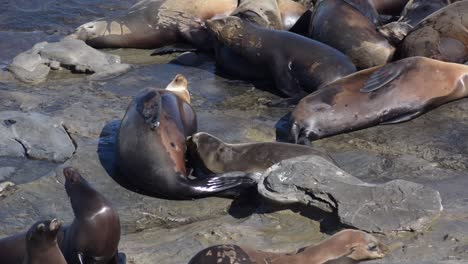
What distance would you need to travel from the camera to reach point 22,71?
29.1 ft

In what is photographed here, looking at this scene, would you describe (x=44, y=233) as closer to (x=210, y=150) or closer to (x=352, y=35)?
(x=210, y=150)

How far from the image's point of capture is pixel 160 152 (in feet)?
21.8

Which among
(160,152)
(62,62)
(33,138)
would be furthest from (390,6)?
(33,138)

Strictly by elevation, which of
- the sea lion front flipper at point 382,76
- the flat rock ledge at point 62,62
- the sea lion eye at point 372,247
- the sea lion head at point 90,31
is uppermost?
the sea lion eye at point 372,247

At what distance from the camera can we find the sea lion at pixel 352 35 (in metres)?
8.85

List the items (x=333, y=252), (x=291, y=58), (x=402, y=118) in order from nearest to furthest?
(x=333, y=252)
(x=402, y=118)
(x=291, y=58)

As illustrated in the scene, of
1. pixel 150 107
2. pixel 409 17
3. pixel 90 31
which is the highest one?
pixel 150 107

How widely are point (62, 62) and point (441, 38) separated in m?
3.46

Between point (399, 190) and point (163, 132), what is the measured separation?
181cm

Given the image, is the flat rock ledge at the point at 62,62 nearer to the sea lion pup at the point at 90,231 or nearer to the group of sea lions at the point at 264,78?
the group of sea lions at the point at 264,78

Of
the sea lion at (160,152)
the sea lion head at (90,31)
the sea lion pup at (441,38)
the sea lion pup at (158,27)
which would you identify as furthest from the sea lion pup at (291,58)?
the sea lion head at (90,31)

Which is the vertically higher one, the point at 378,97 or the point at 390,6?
the point at 378,97

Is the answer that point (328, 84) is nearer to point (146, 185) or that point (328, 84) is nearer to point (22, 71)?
point (146, 185)

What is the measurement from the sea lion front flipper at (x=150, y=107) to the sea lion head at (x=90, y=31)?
3181 mm
